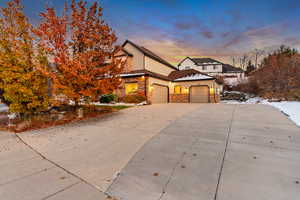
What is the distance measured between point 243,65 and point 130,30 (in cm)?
3717

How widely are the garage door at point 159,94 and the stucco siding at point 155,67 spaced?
227 centimetres

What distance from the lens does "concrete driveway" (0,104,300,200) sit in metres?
1.91

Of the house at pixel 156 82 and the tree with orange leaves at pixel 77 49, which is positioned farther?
the house at pixel 156 82

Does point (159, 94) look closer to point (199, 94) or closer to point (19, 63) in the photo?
point (199, 94)

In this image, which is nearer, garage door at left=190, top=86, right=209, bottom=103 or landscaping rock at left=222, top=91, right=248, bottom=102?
garage door at left=190, top=86, right=209, bottom=103

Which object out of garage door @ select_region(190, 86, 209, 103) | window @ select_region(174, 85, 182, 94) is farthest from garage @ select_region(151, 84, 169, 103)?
garage door @ select_region(190, 86, 209, 103)

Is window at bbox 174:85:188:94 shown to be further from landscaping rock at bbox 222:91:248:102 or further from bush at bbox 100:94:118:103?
landscaping rock at bbox 222:91:248:102

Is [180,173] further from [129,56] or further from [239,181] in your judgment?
[129,56]

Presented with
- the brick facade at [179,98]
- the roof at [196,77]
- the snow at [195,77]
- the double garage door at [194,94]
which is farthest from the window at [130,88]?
the snow at [195,77]

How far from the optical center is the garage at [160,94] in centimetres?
1493

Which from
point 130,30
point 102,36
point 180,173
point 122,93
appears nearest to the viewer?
point 180,173

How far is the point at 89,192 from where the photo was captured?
1.94 m

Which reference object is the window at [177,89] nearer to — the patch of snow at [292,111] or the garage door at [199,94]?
the garage door at [199,94]

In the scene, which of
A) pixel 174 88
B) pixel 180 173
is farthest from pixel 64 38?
pixel 174 88
